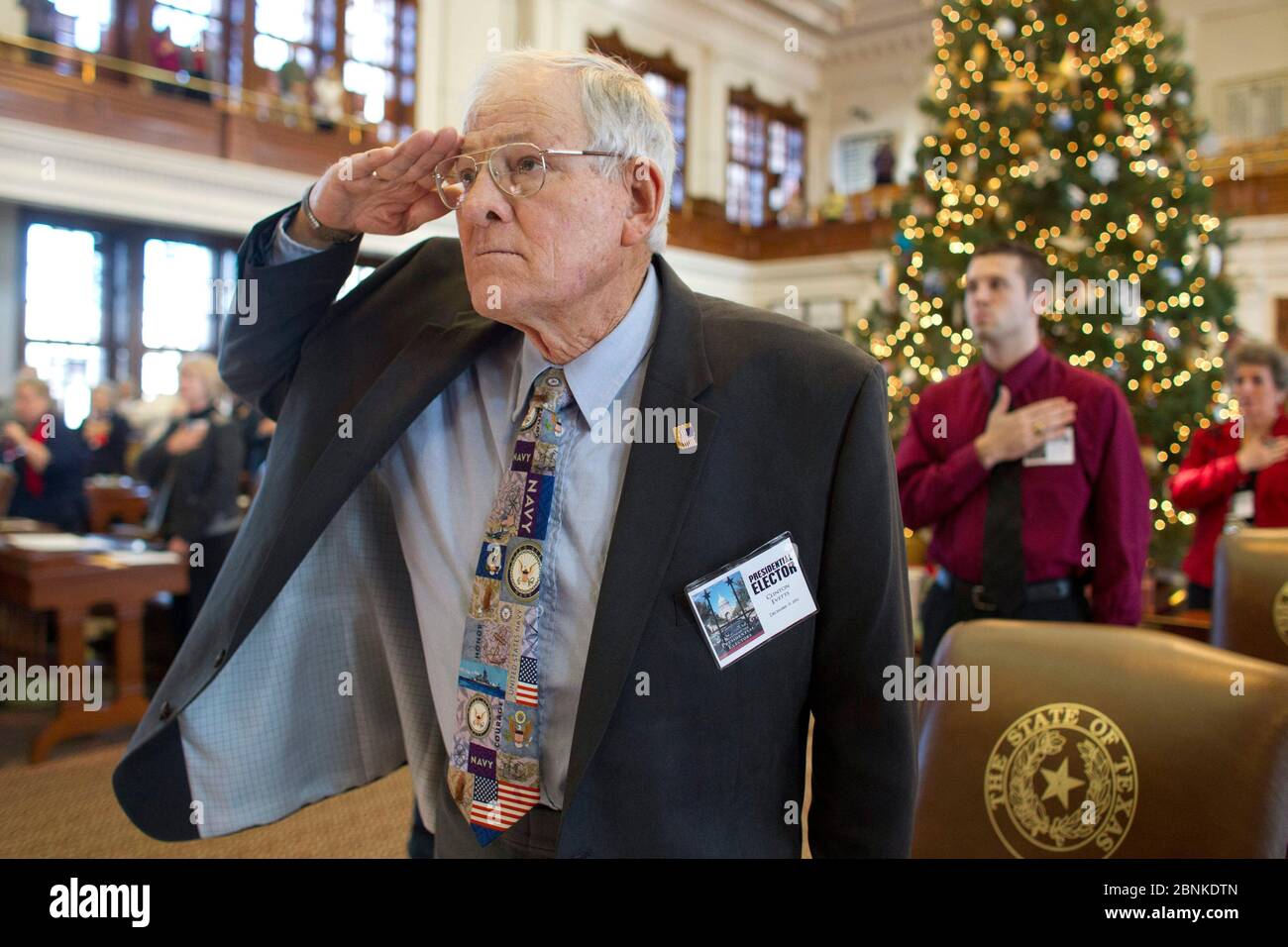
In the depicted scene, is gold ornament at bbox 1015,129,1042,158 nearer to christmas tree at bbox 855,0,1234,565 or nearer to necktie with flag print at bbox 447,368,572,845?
christmas tree at bbox 855,0,1234,565

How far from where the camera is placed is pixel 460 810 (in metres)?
1.29

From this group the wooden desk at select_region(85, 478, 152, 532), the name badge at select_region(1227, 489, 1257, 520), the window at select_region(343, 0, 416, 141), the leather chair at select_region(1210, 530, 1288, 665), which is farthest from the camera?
the window at select_region(343, 0, 416, 141)

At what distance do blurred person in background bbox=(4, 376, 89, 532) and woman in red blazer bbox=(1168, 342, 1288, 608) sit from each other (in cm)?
546

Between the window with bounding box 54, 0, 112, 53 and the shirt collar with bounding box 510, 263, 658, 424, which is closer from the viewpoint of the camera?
the shirt collar with bounding box 510, 263, 658, 424

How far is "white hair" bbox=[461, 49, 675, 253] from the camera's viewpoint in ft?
4.12

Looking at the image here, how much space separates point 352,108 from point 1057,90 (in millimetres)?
8675

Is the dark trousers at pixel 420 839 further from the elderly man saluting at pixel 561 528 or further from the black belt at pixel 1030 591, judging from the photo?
the black belt at pixel 1030 591

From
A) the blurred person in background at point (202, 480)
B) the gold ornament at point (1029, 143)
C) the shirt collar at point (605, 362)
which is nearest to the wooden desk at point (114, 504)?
the blurred person in background at point (202, 480)

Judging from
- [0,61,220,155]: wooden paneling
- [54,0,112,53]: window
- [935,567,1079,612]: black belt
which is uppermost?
[54,0,112,53]: window

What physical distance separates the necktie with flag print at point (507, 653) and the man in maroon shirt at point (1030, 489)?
159 centimetres

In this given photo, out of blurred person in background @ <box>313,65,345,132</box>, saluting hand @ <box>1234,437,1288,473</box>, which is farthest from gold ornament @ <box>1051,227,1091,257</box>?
blurred person in background @ <box>313,65,345,132</box>

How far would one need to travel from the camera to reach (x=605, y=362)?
1.33m

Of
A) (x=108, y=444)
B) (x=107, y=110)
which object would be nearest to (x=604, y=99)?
(x=108, y=444)

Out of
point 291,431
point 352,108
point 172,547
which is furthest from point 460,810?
point 352,108
